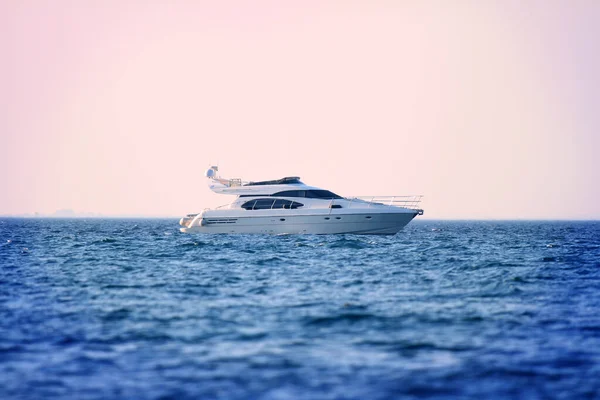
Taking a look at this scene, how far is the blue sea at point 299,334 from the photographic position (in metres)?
8.35

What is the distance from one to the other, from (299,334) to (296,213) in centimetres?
3085

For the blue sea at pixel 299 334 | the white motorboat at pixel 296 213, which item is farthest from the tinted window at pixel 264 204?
the blue sea at pixel 299 334

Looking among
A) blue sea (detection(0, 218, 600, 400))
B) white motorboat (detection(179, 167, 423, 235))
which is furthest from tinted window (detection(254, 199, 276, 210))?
blue sea (detection(0, 218, 600, 400))

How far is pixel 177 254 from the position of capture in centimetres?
3052

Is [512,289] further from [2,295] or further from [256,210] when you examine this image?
[256,210]

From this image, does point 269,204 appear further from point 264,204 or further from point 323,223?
point 323,223

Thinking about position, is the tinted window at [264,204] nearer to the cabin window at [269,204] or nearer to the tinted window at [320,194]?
the cabin window at [269,204]

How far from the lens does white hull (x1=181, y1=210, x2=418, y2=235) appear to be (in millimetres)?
41531

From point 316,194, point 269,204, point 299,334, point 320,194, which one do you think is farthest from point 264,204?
point 299,334

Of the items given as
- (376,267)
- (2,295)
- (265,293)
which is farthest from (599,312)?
(2,295)

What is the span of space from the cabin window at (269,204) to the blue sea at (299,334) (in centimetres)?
2065

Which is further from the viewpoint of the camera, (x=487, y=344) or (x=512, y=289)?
(x=512, y=289)

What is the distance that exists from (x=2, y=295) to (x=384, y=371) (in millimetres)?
11794

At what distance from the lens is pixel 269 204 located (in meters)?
43.6
